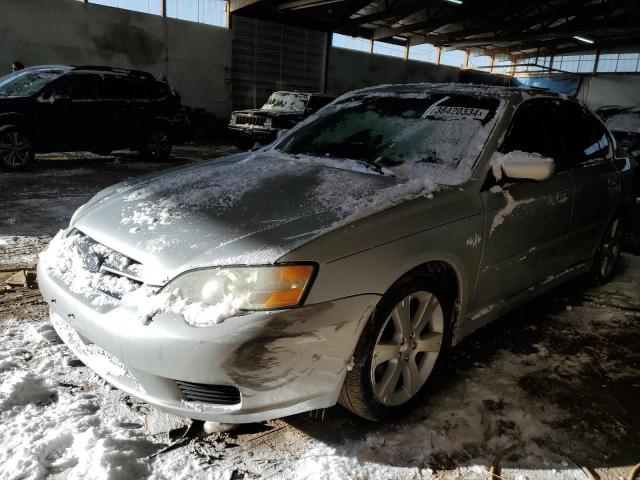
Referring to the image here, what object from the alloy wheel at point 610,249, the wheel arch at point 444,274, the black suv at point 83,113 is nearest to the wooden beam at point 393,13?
the black suv at point 83,113

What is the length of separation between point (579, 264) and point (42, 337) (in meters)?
3.57

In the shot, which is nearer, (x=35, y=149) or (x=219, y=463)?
(x=219, y=463)

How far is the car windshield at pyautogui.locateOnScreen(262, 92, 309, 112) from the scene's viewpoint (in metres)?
11.4

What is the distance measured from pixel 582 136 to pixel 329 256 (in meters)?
2.50

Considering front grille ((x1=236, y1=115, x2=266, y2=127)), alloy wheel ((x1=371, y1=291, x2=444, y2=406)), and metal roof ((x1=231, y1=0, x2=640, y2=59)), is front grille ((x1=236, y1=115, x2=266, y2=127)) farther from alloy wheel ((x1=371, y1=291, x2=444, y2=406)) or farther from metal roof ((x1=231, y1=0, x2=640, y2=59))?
alloy wheel ((x1=371, y1=291, x2=444, y2=406))

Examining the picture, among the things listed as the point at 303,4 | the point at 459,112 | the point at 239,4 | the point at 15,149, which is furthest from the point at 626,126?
the point at 239,4

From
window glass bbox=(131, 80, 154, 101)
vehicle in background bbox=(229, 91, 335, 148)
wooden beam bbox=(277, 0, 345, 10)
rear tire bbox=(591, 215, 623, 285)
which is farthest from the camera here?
wooden beam bbox=(277, 0, 345, 10)

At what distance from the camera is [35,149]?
7965 mm

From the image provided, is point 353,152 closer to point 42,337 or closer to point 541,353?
point 541,353

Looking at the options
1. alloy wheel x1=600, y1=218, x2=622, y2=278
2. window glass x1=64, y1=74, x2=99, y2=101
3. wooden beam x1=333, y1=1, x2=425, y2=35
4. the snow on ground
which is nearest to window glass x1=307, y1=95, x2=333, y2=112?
window glass x1=64, y1=74, x2=99, y2=101

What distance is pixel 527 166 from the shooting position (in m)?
2.36

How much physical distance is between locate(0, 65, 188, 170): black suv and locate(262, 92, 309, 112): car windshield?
2717mm

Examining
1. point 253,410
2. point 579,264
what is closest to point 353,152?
point 253,410

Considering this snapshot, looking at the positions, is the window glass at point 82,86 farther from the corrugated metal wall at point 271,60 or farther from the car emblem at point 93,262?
the corrugated metal wall at point 271,60
